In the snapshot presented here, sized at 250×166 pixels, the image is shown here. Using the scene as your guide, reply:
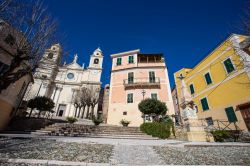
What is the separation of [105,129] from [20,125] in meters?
7.59

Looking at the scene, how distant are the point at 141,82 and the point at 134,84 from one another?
118cm

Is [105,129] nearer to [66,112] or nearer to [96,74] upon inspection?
[66,112]

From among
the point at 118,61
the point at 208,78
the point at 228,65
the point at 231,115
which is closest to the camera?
the point at 231,115

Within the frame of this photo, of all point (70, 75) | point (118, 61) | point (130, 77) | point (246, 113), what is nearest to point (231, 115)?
point (246, 113)

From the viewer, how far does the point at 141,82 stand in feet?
68.7

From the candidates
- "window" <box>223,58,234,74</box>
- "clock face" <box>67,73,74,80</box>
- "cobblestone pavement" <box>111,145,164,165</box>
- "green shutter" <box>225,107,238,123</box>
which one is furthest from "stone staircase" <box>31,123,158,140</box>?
"clock face" <box>67,73,74,80</box>

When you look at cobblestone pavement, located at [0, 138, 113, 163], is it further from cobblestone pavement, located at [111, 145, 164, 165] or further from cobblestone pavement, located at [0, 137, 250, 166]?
cobblestone pavement, located at [111, 145, 164, 165]

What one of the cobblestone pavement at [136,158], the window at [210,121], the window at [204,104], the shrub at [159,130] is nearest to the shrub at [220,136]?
the shrub at [159,130]

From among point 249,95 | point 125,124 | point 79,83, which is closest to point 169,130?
point 125,124

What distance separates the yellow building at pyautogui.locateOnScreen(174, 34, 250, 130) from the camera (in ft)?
39.2

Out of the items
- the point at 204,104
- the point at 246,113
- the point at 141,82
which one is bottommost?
Result: the point at 246,113

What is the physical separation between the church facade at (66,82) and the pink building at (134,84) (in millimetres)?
8328

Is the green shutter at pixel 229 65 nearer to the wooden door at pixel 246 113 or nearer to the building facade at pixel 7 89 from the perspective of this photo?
the wooden door at pixel 246 113

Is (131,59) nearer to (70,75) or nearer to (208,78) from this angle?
(208,78)
